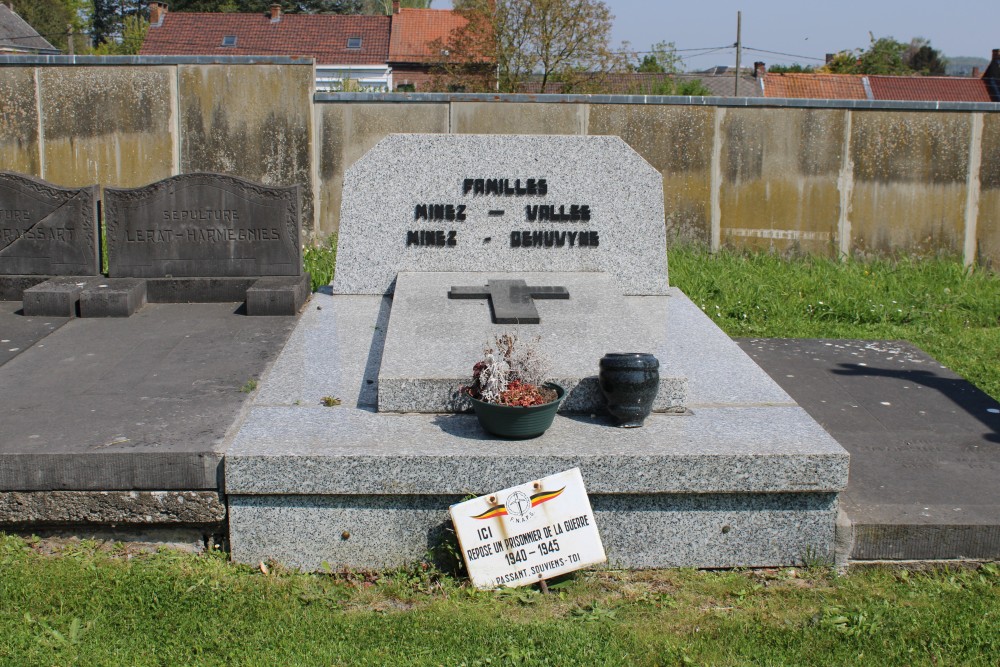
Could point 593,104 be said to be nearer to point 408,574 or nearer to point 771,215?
point 771,215

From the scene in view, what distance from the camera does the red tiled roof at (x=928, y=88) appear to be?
153 ft

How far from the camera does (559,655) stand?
125 inches

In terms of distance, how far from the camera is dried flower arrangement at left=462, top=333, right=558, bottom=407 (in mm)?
3918

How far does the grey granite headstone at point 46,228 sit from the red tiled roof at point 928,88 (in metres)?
46.6

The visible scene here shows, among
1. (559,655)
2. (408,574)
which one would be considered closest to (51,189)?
(408,574)

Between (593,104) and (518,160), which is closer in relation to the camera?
(518,160)

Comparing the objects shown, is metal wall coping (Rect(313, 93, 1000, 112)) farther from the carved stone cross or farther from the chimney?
the chimney

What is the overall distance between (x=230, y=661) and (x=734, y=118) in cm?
828


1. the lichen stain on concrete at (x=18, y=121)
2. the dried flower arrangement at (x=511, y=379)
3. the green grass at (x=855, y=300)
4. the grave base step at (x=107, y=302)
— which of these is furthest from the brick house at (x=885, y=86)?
the dried flower arrangement at (x=511, y=379)

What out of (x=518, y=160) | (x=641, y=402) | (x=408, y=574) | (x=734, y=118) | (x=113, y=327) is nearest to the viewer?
(x=408, y=574)

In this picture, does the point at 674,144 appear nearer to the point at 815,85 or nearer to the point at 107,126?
the point at 107,126

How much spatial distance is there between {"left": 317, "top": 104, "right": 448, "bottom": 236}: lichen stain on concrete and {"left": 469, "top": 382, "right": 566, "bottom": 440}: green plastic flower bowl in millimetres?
6604

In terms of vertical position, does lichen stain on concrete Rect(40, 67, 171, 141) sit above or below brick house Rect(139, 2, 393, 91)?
below

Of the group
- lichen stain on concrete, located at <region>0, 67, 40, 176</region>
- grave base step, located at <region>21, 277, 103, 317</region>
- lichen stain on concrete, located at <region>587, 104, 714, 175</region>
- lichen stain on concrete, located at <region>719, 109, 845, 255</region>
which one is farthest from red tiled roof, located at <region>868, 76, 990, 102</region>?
grave base step, located at <region>21, 277, 103, 317</region>
